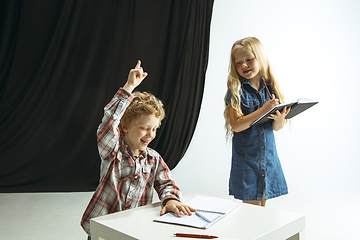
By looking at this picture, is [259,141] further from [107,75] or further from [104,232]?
[107,75]

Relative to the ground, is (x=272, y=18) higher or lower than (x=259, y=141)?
higher

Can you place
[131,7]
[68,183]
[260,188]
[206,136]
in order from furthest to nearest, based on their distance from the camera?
[206,136]
[131,7]
[68,183]
[260,188]

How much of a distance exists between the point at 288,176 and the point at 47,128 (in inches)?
94.0

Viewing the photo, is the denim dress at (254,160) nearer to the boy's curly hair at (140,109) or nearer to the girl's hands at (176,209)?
the boy's curly hair at (140,109)

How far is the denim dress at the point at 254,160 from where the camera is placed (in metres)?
1.45

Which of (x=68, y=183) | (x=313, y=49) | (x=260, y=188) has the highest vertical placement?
(x=313, y=49)

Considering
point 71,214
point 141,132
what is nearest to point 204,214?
point 141,132

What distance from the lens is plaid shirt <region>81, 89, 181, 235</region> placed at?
1.01 m

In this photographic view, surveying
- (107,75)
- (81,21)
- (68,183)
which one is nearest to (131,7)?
(81,21)

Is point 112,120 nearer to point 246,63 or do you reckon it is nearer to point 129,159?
point 129,159

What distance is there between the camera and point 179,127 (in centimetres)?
334

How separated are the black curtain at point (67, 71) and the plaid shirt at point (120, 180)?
6.70 feet

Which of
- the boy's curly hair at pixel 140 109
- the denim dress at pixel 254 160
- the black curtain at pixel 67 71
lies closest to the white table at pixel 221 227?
the boy's curly hair at pixel 140 109

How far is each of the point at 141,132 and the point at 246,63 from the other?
0.66m
